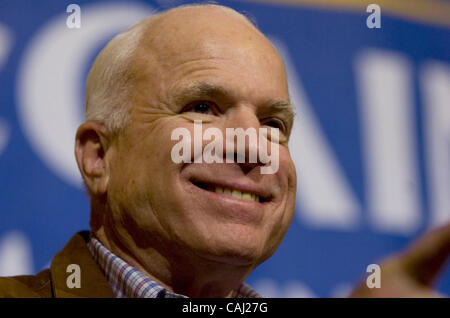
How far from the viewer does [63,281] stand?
162 centimetres

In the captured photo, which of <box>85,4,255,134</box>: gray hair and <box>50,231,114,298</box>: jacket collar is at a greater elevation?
<box>85,4,255,134</box>: gray hair

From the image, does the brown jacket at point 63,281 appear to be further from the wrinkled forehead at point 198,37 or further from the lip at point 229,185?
the wrinkled forehead at point 198,37

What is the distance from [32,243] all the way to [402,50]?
1.79 metres

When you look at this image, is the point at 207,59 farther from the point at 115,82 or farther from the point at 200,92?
the point at 115,82

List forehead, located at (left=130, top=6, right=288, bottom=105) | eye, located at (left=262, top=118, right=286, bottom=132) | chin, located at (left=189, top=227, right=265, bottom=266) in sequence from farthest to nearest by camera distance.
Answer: eye, located at (left=262, top=118, right=286, bottom=132) < forehead, located at (left=130, top=6, right=288, bottom=105) < chin, located at (left=189, top=227, right=265, bottom=266)

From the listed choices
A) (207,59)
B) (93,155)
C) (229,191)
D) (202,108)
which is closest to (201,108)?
(202,108)

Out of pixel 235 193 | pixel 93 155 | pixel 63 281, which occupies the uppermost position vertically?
pixel 93 155

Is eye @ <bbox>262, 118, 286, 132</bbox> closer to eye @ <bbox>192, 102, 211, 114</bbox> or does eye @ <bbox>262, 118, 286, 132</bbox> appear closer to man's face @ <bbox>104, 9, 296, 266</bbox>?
man's face @ <bbox>104, 9, 296, 266</bbox>

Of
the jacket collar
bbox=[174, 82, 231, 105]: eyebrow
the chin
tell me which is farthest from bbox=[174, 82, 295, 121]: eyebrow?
the jacket collar

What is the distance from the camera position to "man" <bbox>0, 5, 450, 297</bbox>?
1577 mm

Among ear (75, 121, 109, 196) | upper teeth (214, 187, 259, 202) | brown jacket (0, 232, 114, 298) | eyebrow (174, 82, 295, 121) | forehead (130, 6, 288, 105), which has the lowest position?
brown jacket (0, 232, 114, 298)

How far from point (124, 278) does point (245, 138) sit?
480 mm
